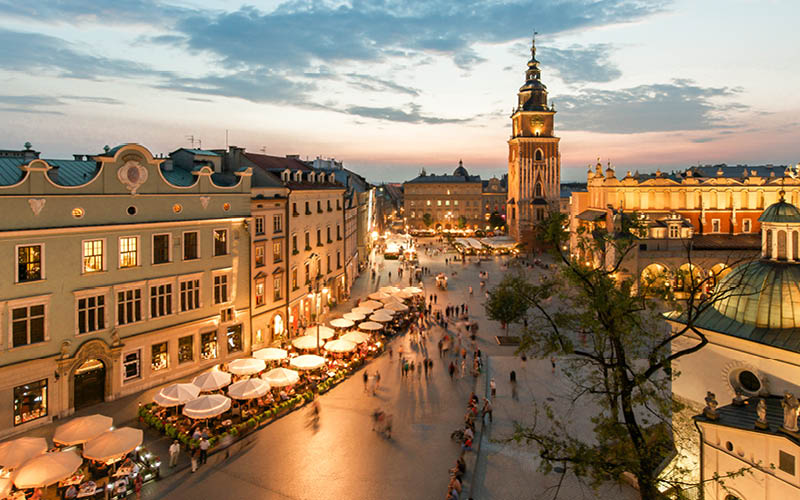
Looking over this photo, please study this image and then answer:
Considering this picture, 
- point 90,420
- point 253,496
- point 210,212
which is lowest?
point 253,496

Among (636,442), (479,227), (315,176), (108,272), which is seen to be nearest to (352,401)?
(108,272)

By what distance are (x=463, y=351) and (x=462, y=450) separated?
13.3m

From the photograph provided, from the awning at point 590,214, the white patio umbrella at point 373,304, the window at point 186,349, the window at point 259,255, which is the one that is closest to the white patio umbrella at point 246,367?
the window at point 186,349

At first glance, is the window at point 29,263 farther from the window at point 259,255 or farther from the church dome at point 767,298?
the church dome at point 767,298

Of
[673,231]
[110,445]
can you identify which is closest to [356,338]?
[110,445]

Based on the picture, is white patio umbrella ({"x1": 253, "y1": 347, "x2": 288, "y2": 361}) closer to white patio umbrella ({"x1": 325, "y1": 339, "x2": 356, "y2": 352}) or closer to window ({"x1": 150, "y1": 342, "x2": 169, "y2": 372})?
white patio umbrella ({"x1": 325, "y1": 339, "x2": 356, "y2": 352})

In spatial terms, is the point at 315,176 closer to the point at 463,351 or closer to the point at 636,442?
the point at 463,351

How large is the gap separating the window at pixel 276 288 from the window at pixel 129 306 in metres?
9.84

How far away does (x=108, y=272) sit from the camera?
80.5ft

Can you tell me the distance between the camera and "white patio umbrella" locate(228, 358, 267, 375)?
26.0 meters

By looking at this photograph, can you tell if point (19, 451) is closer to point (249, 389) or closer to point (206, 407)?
point (206, 407)

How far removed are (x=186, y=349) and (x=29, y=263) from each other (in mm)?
9179

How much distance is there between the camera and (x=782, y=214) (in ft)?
54.5

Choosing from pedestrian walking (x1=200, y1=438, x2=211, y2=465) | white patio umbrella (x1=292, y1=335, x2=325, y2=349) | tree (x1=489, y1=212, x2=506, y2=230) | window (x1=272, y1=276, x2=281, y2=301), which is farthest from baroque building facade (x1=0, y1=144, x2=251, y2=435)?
tree (x1=489, y1=212, x2=506, y2=230)
